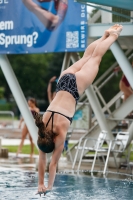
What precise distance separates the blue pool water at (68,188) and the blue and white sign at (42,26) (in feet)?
9.91

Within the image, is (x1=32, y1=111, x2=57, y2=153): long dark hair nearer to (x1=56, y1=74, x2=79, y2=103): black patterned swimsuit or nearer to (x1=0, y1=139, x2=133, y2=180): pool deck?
(x1=56, y1=74, x2=79, y2=103): black patterned swimsuit

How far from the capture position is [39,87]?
6844 cm

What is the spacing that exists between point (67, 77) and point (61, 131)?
746 millimetres

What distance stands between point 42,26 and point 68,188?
448 cm

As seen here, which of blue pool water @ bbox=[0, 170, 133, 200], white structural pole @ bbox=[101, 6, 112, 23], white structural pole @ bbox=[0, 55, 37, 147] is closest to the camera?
blue pool water @ bbox=[0, 170, 133, 200]

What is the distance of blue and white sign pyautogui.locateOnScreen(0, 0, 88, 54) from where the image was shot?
14.5 metres

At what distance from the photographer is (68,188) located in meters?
12.3

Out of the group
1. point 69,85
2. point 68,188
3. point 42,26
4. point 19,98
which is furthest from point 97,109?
point 69,85

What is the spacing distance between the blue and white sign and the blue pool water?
9.91 feet

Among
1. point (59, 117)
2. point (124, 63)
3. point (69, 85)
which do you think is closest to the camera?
point (59, 117)

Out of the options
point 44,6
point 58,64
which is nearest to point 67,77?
point 44,6

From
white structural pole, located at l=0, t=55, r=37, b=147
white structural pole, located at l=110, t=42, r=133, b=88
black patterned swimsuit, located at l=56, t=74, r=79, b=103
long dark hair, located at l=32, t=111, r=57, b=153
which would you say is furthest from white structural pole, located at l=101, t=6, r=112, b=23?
long dark hair, located at l=32, t=111, r=57, b=153

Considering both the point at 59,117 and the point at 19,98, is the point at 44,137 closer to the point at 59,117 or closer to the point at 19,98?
the point at 59,117

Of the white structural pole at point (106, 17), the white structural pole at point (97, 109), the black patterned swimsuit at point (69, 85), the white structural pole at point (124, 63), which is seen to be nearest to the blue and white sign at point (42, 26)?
the white structural pole at point (106, 17)
